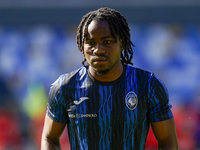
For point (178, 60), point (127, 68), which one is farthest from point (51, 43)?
point (127, 68)

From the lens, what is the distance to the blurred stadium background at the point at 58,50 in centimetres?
710

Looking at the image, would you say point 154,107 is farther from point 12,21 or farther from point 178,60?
point 12,21

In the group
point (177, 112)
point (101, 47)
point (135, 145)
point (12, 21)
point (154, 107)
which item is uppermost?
point (12, 21)

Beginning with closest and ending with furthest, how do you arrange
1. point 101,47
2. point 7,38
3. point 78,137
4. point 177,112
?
point 101,47, point 78,137, point 177,112, point 7,38

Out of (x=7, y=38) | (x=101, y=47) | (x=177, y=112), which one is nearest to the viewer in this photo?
(x=101, y=47)

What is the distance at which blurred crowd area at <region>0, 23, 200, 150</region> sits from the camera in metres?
7.04

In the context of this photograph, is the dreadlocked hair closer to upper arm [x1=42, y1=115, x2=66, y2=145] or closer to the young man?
the young man

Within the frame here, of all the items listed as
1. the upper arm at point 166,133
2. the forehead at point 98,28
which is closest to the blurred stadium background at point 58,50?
the upper arm at point 166,133

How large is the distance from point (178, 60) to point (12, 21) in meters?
3.77

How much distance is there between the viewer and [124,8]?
23.5 feet

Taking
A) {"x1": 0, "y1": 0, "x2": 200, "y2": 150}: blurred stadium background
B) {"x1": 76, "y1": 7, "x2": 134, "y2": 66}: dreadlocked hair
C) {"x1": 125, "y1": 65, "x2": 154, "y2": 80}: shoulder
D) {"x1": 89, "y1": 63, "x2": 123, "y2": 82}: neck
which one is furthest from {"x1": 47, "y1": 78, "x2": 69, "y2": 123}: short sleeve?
{"x1": 0, "y1": 0, "x2": 200, "y2": 150}: blurred stadium background

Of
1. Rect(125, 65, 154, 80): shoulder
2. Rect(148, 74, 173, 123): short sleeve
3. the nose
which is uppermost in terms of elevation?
the nose

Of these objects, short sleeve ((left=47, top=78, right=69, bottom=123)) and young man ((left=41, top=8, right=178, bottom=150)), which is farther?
short sleeve ((left=47, top=78, right=69, bottom=123))

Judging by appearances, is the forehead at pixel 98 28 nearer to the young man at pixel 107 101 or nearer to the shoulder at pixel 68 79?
the young man at pixel 107 101
